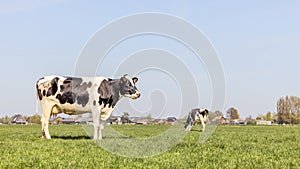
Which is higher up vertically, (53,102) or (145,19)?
(145,19)

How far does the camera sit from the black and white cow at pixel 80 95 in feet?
51.0

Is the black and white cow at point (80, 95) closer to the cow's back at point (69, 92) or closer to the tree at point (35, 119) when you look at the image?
the cow's back at point (69, 92)

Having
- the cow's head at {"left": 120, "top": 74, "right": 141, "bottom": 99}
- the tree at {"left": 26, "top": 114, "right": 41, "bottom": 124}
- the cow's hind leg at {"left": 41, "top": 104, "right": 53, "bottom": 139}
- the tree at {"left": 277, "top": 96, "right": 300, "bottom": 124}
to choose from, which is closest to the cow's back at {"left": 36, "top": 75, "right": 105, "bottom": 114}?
the cow's hind leg at {"left": 41, "top": 104, "right": 53, "bottom": 139}

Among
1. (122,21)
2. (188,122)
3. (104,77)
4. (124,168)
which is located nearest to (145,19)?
(122,21)

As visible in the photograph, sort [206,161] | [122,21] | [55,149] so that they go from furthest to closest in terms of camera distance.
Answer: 1. [122,21]
2. [55,149]
3. [206,161]

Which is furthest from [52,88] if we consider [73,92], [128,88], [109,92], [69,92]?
[128,88]

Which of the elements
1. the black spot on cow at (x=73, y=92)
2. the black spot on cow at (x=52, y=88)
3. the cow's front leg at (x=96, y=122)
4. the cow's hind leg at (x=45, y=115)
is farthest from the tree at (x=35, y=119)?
the cow's front leg at (x=96, y=122)

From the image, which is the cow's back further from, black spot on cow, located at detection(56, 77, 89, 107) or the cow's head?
the cow's head

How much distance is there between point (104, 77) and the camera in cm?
1614

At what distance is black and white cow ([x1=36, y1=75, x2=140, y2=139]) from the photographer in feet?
51.0

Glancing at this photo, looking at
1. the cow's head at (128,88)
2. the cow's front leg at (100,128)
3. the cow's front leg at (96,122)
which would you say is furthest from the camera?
the cow's head at (128,88)

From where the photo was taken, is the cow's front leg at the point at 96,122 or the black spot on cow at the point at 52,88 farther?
the black spot on cow at the point at 52,88

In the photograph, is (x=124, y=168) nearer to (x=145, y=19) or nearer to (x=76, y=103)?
(x=145, y=19)

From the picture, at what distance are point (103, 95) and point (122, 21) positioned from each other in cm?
420
